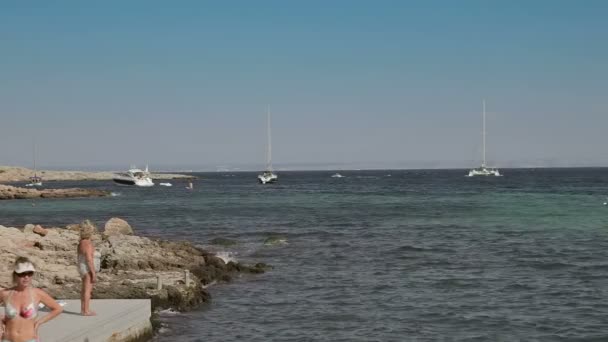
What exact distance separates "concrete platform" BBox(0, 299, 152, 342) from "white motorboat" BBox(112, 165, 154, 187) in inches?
5073

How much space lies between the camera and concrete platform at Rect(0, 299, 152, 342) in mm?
13289

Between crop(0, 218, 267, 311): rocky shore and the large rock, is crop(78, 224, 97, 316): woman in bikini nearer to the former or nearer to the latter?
crop(0, 218, 267, 311): rocky shore

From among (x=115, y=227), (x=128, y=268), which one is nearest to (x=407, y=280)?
(x=128, y=268)

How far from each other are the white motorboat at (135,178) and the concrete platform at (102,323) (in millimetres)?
128858

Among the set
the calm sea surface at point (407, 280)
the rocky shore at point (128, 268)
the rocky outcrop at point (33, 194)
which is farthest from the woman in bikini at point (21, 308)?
the rocky outcrop at point (33, 194)

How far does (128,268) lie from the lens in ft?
81.1

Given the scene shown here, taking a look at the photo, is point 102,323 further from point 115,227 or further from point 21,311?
point 115,227

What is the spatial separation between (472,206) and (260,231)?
30296mm

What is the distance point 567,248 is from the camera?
34500 mm

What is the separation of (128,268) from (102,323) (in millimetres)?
10615

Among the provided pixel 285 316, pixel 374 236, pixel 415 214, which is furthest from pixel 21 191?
pixel 285 316

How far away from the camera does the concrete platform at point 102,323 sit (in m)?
13.3

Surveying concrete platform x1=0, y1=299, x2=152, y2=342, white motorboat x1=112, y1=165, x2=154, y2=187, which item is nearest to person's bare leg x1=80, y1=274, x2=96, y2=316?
concrete platform x1=0, y1=299, x2=152, y2=342

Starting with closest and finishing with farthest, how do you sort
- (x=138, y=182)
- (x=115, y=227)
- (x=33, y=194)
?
1. (x=115, y=227)
2. (x=33, y=194)
3. (x=138, y=182)
